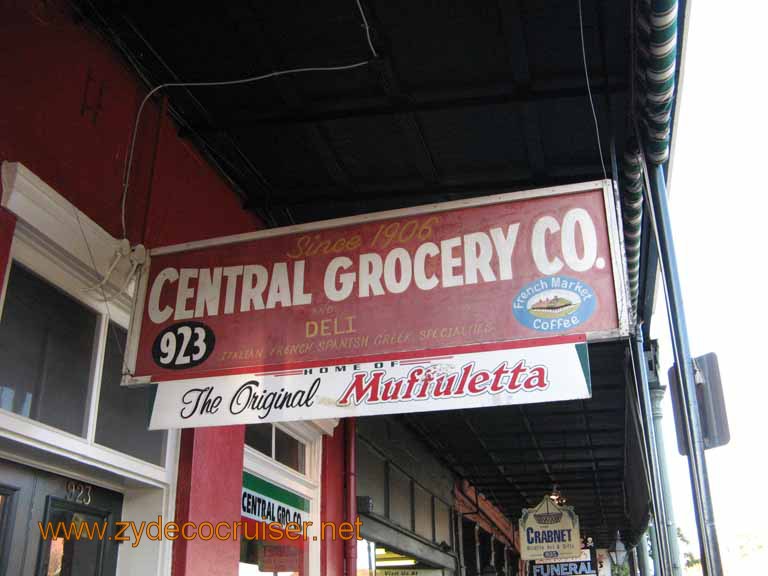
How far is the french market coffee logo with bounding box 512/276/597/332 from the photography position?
139 inches

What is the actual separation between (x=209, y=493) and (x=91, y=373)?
1.32 meters

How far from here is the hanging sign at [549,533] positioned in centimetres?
1650

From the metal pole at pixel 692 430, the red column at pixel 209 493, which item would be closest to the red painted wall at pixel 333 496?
the red column at pixel 209 493

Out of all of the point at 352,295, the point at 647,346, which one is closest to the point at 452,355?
the point at 352,295

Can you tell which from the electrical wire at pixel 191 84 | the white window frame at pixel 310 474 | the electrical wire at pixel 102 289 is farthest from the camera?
the white window frame at pixel 310 474

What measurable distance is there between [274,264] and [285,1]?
168 cm

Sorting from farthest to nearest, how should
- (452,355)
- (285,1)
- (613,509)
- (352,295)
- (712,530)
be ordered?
(613,509) → (285,1) → (352,295) → (452,355) → (712,530)

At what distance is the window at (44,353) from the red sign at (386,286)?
16.2 inches

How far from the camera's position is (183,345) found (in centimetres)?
399

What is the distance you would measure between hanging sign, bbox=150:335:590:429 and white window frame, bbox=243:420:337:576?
2835 millimetres

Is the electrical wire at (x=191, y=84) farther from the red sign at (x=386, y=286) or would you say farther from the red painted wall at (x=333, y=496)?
the red painted wall at (x=333, y=496)

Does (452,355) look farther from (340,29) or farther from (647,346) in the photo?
(647,346)

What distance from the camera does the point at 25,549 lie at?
376 centimetres

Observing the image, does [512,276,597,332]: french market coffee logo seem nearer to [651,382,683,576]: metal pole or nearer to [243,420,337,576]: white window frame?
[243,420,337,576]: white window frame
